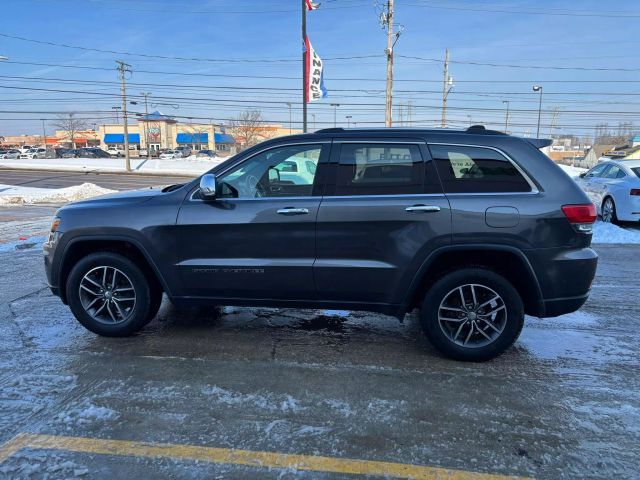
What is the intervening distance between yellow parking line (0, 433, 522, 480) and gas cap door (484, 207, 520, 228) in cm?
185

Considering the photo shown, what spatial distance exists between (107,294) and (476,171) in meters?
3.44

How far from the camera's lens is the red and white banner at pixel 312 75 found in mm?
17297

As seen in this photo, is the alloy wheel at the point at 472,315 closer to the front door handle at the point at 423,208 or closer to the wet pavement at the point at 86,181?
the front door handle at the point at 423,208

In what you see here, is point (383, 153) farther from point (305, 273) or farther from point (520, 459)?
point (520, 459)

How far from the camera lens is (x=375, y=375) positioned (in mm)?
3781

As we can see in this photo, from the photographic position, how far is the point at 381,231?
386 centimetres

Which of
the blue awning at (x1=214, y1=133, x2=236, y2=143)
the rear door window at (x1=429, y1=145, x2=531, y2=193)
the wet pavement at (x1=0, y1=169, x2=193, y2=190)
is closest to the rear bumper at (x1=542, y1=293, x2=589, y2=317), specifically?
the rear door window at (x1=429, y1=145, x2=531, y2=193)

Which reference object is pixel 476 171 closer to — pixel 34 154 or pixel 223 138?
pixel 34 154

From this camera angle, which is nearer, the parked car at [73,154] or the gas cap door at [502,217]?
the gas cap door at [502,217]

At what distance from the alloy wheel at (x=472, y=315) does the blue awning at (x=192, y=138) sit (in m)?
104

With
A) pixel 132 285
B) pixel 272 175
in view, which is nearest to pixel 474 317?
pixel 272 175

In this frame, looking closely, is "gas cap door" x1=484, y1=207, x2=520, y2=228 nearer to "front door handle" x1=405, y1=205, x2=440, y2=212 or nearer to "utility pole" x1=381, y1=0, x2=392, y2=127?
"front door handle" x1=405, y1=205, x2=440, y2=212

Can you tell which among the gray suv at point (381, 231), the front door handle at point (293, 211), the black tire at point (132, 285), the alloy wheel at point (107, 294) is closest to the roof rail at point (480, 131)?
the gray suv at point (381, 231)

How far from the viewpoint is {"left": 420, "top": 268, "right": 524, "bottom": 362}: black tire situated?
385 centimetres
